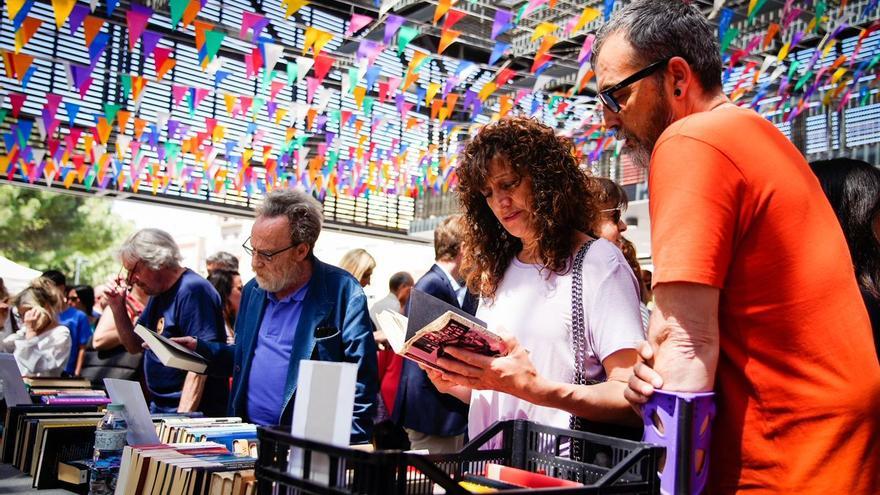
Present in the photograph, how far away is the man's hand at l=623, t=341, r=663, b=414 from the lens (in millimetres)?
1171

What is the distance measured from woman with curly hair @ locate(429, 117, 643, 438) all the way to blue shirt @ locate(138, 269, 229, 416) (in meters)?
2.30

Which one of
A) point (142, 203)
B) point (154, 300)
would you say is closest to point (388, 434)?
point (154, 300)

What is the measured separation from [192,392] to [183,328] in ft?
1.23

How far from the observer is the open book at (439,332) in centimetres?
142

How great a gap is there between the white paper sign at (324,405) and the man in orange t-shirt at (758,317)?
47 centimetres

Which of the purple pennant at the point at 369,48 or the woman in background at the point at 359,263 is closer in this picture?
the woman in background at the point at 359,263

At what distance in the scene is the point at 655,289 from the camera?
3.89 ft

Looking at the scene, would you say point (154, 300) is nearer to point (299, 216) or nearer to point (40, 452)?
point (299, 216)

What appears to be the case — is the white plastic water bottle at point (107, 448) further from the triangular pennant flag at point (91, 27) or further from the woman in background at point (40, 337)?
the triangular pennant flag at point (91, 27)

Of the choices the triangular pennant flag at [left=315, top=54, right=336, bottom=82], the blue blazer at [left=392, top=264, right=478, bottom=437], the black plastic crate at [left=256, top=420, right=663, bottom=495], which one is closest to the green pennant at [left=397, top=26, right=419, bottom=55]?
the triangular pennant flag at [left=315, top=54, right=336, bottom=82]

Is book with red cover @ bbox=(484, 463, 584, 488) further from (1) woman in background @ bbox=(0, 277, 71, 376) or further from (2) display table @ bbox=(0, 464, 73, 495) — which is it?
(1) woman in background @ bbox=(0, 277, 71, 376)

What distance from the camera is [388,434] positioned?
1087mm

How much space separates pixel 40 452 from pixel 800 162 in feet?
8.03

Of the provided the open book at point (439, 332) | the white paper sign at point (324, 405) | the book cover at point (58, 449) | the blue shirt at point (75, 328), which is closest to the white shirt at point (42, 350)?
the blue shirt at point (75, 328)
